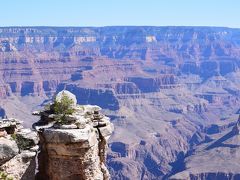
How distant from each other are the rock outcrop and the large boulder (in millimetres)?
1141

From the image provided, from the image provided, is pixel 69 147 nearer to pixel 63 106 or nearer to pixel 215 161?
pixel 63 106

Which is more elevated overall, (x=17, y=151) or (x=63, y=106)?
(x=63, y=106)

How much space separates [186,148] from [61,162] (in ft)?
600

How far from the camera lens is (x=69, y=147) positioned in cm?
1805

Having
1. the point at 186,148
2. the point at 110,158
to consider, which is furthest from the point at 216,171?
the point at 186,148

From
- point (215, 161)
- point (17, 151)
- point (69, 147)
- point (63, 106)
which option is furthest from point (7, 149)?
point (215, 161)

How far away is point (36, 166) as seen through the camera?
19.4 metres

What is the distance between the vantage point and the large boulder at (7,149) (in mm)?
17422

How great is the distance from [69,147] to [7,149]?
6.54 ft

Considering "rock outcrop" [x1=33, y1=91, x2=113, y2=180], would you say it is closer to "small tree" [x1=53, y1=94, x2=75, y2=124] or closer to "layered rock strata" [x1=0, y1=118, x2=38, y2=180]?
"small tree" [x1=53, y1=94, x2=75, y2=124]

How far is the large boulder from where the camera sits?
17.4m

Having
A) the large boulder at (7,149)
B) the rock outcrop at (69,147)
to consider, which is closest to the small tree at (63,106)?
the rock outcrop at (69,147)

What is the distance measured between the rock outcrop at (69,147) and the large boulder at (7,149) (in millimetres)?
1141

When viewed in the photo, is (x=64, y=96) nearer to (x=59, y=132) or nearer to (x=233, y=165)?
(x=59, y=132)
